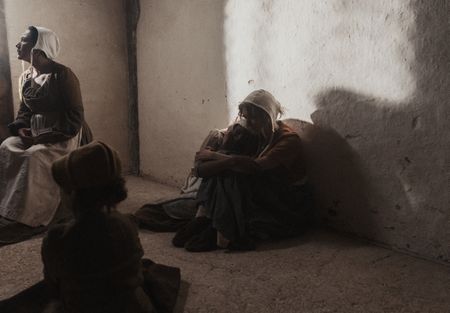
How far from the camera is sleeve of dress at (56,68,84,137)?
10.7 ft

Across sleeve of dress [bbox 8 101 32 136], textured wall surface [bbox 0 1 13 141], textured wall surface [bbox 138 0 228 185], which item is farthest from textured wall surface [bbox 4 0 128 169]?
sleeve of dress [bbox 8 101 32 136]

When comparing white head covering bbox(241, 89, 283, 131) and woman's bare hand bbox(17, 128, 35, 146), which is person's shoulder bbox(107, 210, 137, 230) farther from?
woman's bare hand bbox(17, 128, 35, 146)

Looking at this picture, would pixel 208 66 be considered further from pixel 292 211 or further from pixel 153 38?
pixel 292 211

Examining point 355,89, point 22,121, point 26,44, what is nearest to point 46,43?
point 26,44

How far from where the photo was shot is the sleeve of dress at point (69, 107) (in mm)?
3273

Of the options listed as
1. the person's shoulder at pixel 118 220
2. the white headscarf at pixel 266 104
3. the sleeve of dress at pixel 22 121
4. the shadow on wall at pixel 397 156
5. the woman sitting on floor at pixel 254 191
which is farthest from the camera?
the sleeve of dress at pixel 22 121

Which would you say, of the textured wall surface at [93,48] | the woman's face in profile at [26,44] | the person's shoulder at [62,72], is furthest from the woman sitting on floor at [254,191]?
the textured wall surface at [93,48]

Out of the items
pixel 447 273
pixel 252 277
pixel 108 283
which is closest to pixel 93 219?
pixel 108 283

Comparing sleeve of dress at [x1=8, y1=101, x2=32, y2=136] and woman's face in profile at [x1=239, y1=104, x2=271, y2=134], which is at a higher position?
woman's face in profile at [x1=239, y1=104, x2=271, y2=134]

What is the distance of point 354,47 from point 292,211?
1.20 m

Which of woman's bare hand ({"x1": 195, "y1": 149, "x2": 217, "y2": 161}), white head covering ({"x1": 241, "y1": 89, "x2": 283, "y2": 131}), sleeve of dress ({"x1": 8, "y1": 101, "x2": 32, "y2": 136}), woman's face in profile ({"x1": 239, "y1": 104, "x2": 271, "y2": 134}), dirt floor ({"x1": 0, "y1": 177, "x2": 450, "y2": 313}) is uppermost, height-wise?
white head covering ({"x1": 241, "y1": 89, "x2": 283, "y2": 131})

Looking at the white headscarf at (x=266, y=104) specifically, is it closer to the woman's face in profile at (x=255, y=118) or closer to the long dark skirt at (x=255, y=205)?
the woman's face in profile at (x=255, y=118)

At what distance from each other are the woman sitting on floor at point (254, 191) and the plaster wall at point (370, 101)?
24cm

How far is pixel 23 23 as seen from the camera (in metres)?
4.06
